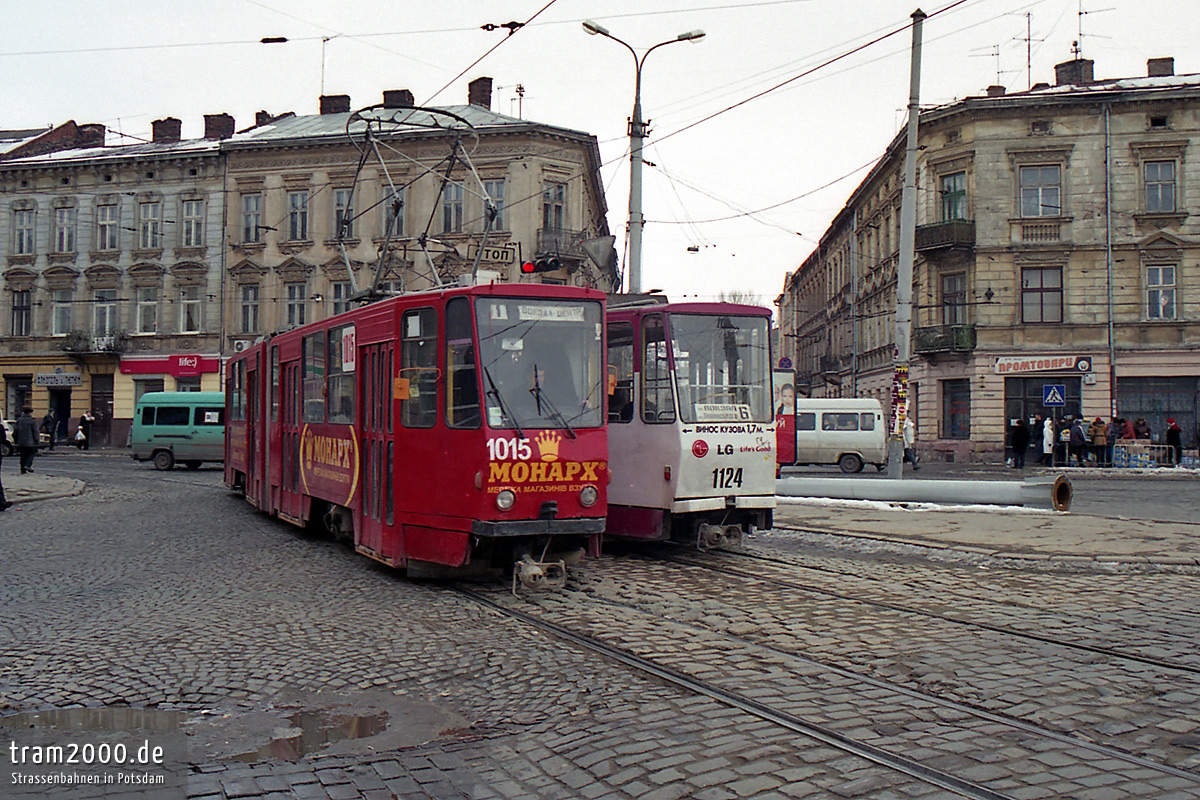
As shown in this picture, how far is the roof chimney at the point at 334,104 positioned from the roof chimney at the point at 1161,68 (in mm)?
32990

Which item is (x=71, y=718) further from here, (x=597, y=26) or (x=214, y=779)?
(x=597, y=26)

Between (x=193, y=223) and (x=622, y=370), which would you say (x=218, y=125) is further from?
(x=622, y=370)

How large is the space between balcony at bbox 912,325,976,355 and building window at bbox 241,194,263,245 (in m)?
26.4

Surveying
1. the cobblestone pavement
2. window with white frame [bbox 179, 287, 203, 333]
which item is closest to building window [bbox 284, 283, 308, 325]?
window with white frame [bbox 179, 287, 203, 333]

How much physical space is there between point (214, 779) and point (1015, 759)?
347cm

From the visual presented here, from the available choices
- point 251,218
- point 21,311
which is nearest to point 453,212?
point 251,218

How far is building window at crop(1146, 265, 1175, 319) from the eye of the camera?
120 ft

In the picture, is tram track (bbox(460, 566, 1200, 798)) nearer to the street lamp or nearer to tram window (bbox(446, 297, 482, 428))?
tram window (bbox(446, 297, 482, 428))

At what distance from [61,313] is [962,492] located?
138ft

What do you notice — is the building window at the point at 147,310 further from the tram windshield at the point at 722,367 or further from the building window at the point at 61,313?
the tram windshield at the point at 722,367

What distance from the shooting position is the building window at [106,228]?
46.7 meters

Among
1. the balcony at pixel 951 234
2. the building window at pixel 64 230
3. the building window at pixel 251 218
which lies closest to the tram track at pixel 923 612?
the balcony at pixel 951 234

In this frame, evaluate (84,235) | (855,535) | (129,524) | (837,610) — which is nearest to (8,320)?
(84,235)

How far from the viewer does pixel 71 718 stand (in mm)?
5555
